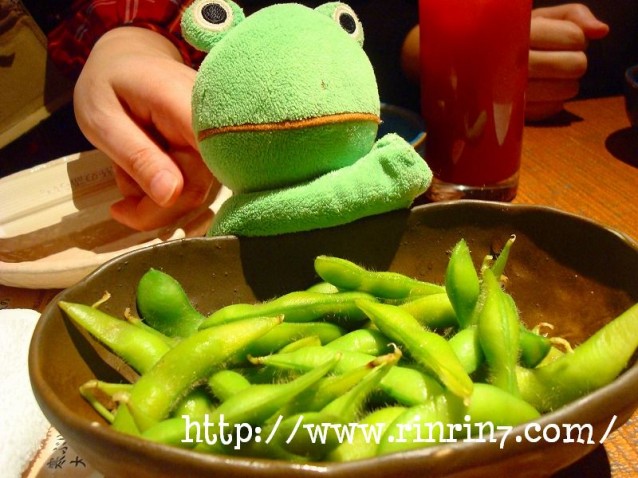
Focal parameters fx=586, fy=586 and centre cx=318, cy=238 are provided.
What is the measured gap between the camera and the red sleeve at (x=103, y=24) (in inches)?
41.4

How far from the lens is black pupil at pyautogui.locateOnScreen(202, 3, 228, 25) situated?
0.57 metres

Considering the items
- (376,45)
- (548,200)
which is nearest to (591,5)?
(376,45)

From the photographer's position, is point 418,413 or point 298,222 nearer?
point 418,413

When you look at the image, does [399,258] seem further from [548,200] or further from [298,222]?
[548,200]

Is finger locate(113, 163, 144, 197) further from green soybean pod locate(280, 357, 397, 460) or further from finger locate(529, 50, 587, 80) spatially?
finger locate(529, 50, 587, 80)

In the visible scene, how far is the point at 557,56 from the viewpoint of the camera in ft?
3.92

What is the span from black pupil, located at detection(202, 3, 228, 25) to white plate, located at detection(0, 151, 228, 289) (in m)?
0.30

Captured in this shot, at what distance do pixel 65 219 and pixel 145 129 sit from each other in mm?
220

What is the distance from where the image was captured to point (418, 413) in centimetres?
38

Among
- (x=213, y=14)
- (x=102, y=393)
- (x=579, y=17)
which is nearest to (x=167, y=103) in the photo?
(x=213, y=14)

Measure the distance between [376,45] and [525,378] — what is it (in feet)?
3.88

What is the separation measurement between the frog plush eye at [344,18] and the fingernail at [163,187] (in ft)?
0.94

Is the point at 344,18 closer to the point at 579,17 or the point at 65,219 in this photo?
the point at 65,219

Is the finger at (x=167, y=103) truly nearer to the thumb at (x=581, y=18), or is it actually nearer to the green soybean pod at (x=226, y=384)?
the green soybean pod at (x=226, y=384)
